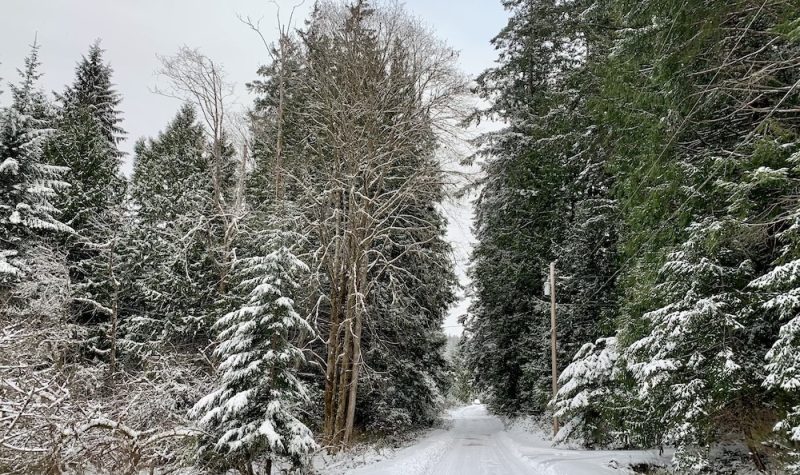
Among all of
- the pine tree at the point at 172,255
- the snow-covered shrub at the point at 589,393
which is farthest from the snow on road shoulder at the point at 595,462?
the pine tree at the point at 172,255

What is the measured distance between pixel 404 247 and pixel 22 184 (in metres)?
13.3

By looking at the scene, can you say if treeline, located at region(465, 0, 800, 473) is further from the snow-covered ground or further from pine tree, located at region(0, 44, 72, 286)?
pine tree, located at region(0, 44, 72, 286)

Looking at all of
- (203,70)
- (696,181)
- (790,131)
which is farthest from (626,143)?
(203,70)

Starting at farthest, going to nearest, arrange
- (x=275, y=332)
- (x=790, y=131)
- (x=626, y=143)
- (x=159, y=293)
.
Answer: (x=159, y=293), (x=626, y=143), (x=275, y=332), (x=790, y=131)

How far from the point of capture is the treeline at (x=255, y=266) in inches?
294

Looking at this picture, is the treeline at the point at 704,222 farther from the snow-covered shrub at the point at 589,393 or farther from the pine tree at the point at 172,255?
the pine tree at the point at 172,255

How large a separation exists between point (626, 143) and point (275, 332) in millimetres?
7625

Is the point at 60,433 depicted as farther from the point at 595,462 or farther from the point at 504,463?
the point at 595,462

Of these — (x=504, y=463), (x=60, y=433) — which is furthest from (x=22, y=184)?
(x=504, y=463)

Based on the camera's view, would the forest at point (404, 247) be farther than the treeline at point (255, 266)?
No

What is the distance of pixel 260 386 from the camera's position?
7.64 metres

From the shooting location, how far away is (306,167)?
44.0 ft

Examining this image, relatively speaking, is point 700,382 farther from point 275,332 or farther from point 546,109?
point 546,109

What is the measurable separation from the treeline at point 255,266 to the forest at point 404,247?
0.09 metres
